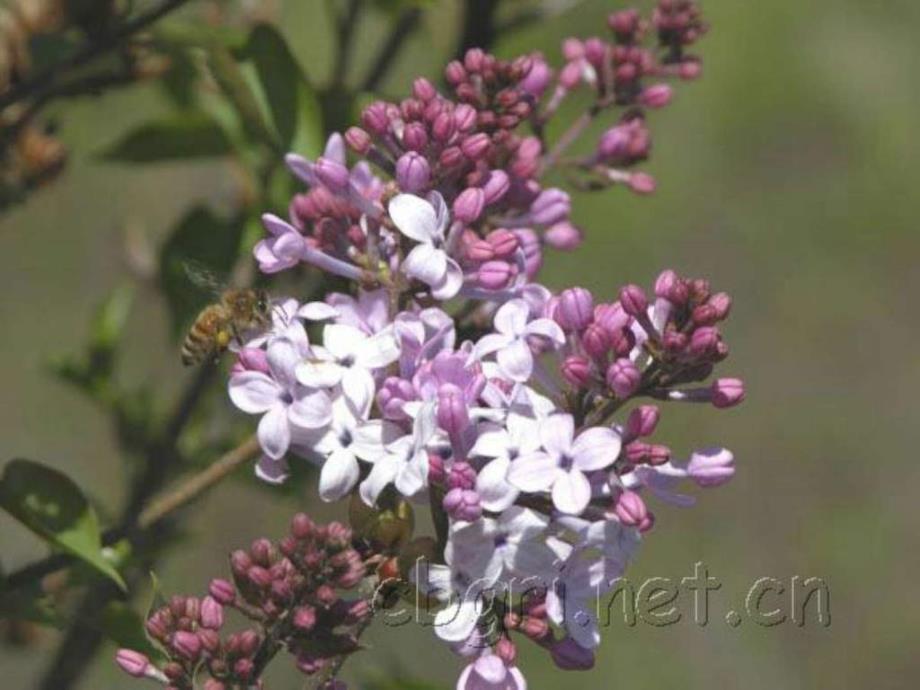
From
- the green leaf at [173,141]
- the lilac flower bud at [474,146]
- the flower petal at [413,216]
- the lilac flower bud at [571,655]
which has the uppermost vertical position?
the lilac flower bud at [474,146]

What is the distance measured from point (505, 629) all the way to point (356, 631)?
0.16 metres

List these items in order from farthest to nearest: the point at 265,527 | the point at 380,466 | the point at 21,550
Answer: the point at 265,527 < the point at 21,550 < the point at 380,466

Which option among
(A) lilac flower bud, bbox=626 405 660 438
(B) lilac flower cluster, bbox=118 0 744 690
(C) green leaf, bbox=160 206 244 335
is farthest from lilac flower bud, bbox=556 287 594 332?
(C) green leaf, bbox=160 206 244 335

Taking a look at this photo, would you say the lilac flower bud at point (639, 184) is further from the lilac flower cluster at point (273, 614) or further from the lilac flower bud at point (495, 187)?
the lilac flower cluster at point (273, 614)

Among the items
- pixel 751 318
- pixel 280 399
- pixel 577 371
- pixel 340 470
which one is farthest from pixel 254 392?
pixel 751 318

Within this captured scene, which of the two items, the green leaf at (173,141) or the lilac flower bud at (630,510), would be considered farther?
the green leaf at (173,141)

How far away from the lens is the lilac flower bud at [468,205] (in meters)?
1.80

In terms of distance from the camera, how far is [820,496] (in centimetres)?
654

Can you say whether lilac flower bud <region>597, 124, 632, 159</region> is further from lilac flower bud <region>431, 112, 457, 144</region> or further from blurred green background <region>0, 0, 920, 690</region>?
blurred green background <region>0, 0, 920, 690</region>

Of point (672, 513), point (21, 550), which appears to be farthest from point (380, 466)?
point (672, 513)

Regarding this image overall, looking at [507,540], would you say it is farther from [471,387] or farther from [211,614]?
[211,614]

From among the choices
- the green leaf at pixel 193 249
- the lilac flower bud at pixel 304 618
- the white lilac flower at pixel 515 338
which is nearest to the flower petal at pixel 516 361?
the white lilac flower at pixel 515 338

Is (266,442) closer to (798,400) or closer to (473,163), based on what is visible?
(473,163)

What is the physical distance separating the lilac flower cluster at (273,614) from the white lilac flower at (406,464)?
2.6 inches
